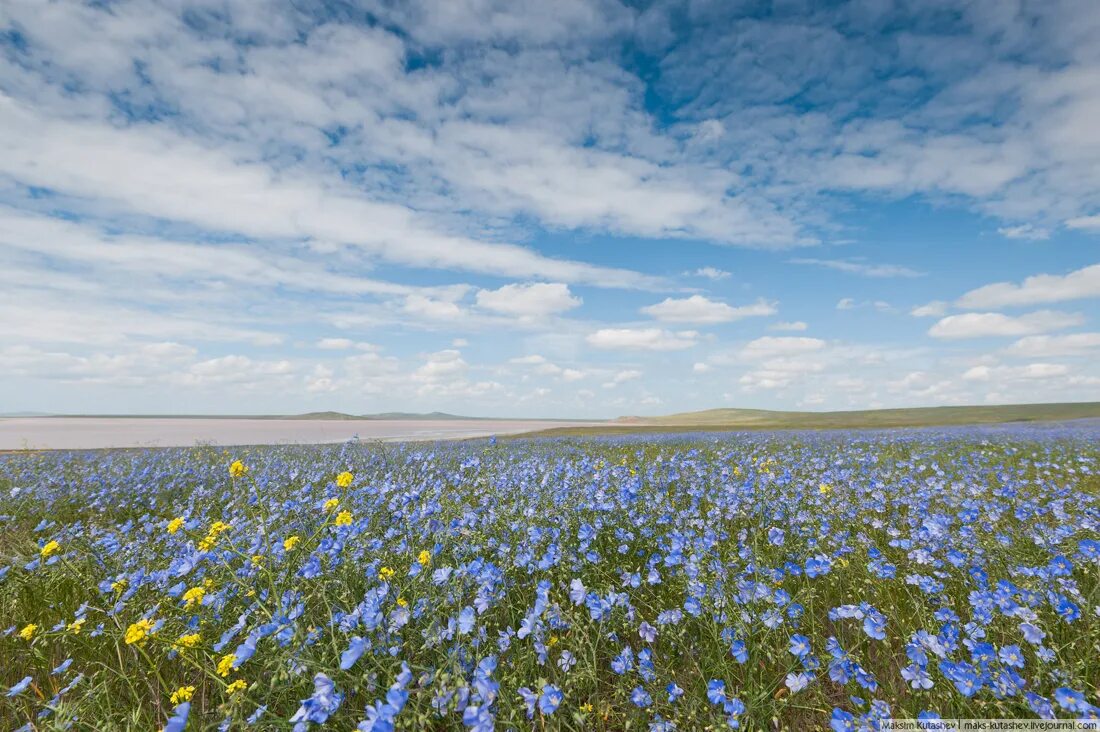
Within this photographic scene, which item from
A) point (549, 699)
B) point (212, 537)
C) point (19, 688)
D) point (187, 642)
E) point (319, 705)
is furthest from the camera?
point (212, 537)

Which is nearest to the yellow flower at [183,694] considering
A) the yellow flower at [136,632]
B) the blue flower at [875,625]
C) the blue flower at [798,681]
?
the yellow flower at [136,632]

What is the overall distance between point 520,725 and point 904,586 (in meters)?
3.42

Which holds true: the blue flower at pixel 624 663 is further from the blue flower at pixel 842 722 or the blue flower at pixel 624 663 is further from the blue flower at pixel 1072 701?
the blue flower at pixel 1072 701

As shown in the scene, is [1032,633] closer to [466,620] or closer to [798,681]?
[798,681]

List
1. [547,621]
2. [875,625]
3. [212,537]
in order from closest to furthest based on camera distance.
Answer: [875,625] → [547,621] → [212,537]

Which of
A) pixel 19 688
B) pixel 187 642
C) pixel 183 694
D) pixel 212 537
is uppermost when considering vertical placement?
pixel 212 537

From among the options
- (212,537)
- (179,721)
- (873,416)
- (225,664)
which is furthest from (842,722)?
(873,416)

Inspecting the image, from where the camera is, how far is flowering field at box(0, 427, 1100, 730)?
8.07ft

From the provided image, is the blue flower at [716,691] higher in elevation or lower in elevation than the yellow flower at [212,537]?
lower

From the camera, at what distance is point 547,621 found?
3016mm

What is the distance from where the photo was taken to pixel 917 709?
8.87ft

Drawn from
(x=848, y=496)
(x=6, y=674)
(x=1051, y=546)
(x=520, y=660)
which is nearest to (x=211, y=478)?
(x=6, y=674)

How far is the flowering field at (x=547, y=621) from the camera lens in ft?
8.07

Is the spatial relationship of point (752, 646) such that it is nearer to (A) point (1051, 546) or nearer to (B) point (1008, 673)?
(B) point (1008, 673)
